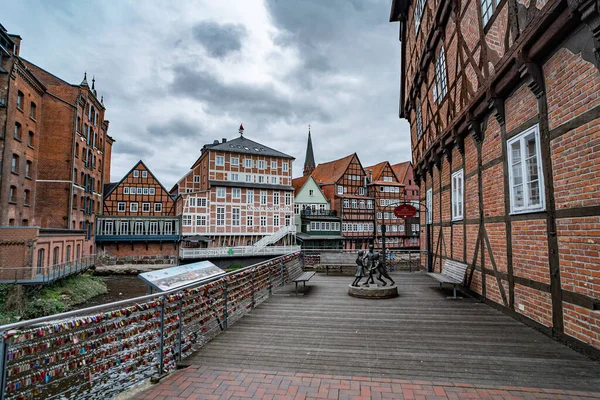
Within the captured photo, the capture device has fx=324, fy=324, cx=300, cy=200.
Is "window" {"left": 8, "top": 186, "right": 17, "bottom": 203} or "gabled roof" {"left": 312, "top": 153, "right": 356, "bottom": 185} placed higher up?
"gabled roof" {"left": 312, "top": 153, "right": 356, "bottom": 185}

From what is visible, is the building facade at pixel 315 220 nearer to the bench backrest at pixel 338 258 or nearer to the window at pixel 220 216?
the window at pixel 220 216

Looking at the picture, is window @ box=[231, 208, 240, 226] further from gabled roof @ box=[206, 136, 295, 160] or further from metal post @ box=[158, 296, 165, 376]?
metal post @ box=[158, 296, 165, 376]

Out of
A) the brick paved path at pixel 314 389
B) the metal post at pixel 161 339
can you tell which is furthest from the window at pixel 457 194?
the metal post at pixel 161 339

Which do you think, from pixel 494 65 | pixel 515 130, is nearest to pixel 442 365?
pixel 515 130

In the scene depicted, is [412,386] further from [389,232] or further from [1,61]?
[389,232]

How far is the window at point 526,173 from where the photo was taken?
5215mm

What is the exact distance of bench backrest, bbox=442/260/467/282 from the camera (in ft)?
27.2

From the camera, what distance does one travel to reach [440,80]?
1052 centimetres

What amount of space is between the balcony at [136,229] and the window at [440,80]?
30543mm

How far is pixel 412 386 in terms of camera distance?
140 inches

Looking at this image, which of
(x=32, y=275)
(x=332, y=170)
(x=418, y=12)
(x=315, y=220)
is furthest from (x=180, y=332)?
(x=332, y=170)

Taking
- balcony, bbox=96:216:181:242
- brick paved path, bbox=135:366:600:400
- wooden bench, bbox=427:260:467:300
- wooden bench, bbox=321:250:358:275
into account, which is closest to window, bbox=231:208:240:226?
balcony, bbox=96:216:181:242

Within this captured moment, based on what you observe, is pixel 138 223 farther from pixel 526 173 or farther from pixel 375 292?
pixel 526 173

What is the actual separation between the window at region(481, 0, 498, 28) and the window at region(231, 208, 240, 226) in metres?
32.0
